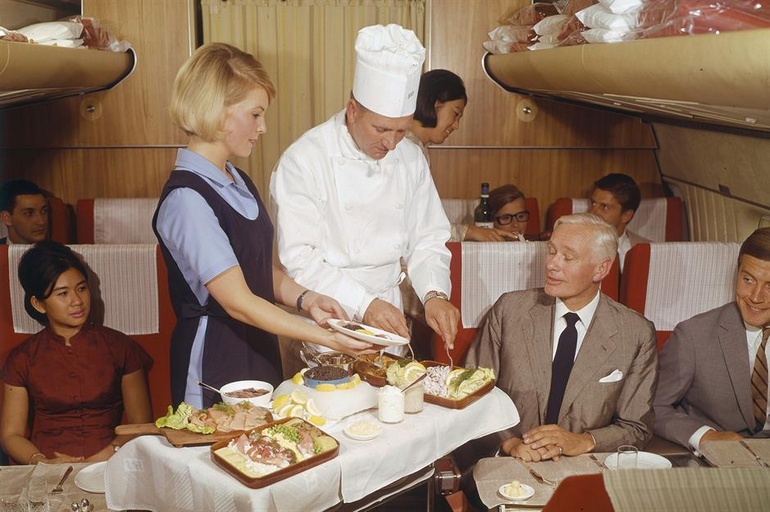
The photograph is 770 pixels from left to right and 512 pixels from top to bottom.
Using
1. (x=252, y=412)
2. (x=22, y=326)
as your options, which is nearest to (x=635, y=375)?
(x=252, y=412)

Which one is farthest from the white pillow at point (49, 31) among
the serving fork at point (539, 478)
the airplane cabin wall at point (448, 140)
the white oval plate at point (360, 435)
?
the serving fork at point (539, 478)

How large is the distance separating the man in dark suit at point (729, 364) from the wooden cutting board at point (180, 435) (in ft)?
5.54

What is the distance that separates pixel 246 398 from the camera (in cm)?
234

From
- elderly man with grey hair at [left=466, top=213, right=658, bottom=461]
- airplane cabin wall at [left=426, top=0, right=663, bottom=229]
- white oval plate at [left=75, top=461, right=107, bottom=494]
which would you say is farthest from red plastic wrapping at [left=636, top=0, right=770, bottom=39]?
airplane cabin wall at [left=426, top=0, right=663, bottom=229]

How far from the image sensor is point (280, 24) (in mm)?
5535

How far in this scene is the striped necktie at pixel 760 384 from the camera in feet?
10.0

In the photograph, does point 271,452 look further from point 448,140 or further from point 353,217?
point 448,140

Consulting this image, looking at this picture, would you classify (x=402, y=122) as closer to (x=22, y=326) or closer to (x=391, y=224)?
(x=391, y=224)

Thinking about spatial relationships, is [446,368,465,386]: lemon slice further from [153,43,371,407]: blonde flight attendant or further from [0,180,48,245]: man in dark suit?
[0,180,48,245]: man in dark suit

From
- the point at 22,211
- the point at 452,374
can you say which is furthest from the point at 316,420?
the point at 22,211

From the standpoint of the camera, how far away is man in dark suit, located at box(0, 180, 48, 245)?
4652 mm

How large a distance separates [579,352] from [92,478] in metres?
1.65

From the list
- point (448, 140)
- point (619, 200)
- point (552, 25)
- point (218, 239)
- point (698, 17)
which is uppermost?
point (552, 25)

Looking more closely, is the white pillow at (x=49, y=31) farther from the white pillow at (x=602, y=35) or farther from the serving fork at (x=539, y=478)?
the serving fork at (x=539, y=478)
